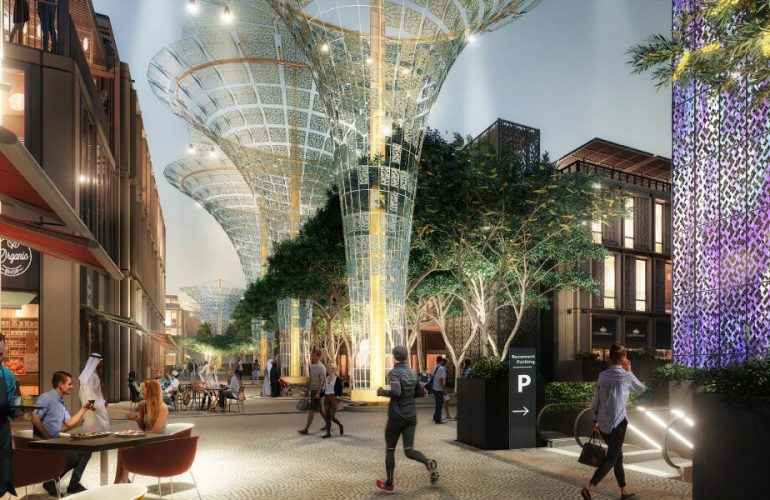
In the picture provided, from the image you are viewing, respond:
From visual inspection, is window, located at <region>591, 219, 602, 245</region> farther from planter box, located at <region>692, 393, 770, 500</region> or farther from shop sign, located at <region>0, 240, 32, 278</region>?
planter box, located at <region>692, 393, 770, 500</region>

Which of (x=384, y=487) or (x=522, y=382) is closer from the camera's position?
(x=384, y=487)

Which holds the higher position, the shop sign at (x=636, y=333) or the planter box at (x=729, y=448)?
the planter box at (x=729, y=448)

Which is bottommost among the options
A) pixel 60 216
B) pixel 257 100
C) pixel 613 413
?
pixel 613 413

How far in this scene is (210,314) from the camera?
3108 inches

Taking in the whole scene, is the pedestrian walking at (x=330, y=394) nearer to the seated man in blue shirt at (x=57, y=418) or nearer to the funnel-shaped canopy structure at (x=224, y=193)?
the seated man in blue shirt at (x=57, y=418)

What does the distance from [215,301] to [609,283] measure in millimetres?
56997

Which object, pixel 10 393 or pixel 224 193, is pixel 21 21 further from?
pixel 224 193

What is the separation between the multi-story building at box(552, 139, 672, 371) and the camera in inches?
1284

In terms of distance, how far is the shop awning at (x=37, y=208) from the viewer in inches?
153

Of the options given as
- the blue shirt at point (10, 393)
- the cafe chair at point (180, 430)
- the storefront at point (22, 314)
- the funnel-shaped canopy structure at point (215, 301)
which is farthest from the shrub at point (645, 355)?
the funnel-shaped canopy structure at point (215, 301)

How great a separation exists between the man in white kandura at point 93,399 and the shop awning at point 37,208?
2330mm

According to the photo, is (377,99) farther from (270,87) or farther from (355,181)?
(270,87)

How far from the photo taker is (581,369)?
26016 mm

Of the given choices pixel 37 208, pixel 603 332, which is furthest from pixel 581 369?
pixel 37 208
